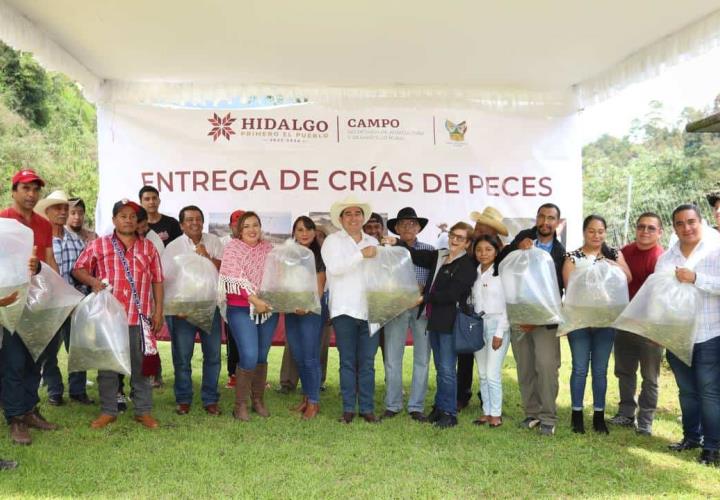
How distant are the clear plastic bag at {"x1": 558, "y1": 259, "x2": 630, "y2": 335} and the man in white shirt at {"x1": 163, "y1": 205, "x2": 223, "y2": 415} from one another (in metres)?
2.55

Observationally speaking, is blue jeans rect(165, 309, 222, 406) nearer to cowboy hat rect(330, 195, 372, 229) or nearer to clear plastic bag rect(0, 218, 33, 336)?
cowboy hat rect(330, 195, 372, 229)

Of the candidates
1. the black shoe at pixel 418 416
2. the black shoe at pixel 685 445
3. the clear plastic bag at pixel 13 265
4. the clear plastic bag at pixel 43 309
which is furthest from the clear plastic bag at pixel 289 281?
the black shoe at pixel 685 445

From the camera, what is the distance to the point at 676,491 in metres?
3.23

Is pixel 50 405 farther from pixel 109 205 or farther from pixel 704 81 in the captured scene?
pixel 704 81

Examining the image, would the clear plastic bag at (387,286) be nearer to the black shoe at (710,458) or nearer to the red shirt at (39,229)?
the black shoe at (710,458)

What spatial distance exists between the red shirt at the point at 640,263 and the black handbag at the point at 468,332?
1.11 m

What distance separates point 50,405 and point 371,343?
2612 millimetres

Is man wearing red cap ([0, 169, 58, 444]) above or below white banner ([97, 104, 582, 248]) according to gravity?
below

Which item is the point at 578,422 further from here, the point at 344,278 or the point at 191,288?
the point at 191,288

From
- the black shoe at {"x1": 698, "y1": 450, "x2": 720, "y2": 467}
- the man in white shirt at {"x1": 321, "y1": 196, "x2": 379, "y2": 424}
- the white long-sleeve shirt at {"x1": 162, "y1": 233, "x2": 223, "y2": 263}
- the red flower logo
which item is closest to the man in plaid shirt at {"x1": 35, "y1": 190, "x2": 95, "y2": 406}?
the white long-sleeve shirt at {"x1": 162, "y1": 233, "x2": 223, "y2": 263}

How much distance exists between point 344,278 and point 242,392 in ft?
3.77

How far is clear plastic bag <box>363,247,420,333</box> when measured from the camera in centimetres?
431

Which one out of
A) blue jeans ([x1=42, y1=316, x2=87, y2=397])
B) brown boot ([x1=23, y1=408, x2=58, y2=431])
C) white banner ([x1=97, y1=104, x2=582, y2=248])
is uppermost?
white banner ([x1=97, y1=104, x2=582, y2=248])

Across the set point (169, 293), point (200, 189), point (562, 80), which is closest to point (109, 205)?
point (200, 189)
